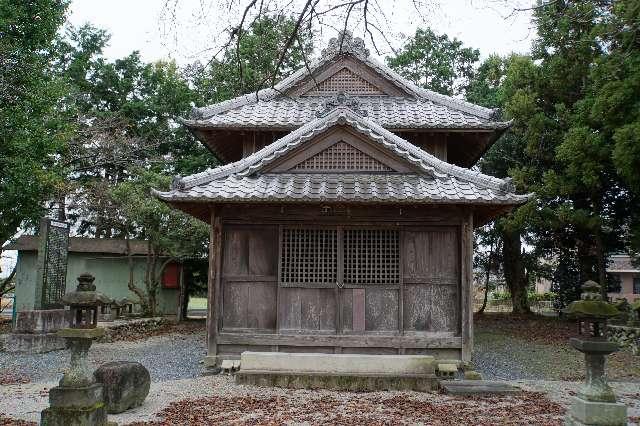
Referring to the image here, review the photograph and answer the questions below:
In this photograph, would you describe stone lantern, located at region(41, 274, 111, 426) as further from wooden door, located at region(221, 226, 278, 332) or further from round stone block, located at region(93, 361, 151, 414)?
wooden door, located at region(221, 226, 278, 332)

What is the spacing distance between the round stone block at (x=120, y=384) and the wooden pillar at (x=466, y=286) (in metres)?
6.56

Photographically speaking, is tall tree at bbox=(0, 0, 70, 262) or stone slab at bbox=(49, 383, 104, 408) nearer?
stone slab at bbox=(49, 383, 104, 408)

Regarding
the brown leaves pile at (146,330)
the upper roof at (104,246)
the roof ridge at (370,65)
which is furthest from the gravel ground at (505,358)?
the upper roof at (104,246)

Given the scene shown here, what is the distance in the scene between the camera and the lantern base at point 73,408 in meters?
6.74

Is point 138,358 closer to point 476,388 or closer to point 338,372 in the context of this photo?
point 338,372

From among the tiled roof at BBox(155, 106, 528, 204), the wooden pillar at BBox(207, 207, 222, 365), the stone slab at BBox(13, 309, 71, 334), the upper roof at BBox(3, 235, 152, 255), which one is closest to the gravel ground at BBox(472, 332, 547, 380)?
the tiled roof at BBox(155, 106, 528, 204)

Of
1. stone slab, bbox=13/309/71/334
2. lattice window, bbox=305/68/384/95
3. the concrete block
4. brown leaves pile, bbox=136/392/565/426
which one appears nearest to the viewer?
brown leaves pile, bbox=136/392/565/426

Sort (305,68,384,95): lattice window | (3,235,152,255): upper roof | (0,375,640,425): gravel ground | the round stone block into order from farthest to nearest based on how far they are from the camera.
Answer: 1. (3,235,152,255): upper roof
2. (305,68,384,95): lattice window
3. (0,375,640,425): gravel ground
4. the round stone block

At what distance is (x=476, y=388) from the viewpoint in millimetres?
9758

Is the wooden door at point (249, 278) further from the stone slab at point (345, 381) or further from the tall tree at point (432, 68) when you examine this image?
the tall tree at point (432, 68)

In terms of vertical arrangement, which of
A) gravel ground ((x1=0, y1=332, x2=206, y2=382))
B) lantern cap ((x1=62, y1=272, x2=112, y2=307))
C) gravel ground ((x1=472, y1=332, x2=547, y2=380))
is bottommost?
gravel ground ((x1=472, y1=332, x2=547, y2=380))

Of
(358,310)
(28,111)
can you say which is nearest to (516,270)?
(358,310)

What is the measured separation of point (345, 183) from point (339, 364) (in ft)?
12.3

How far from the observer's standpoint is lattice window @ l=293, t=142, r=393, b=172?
12.2 metres
